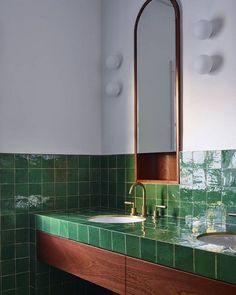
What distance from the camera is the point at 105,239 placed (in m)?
1.96

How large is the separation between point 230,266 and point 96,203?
170cm

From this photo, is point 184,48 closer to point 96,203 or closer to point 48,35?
point 48,35

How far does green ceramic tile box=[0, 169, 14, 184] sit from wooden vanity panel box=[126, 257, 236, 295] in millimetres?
1098

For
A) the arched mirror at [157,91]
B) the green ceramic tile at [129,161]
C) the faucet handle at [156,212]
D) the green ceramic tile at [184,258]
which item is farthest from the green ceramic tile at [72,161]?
the green ceramic tile at [184,258]

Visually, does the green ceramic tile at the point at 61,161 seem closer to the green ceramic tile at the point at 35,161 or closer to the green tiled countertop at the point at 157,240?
the green ceramic tile at the point at 35,161

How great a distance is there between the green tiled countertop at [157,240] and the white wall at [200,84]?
0.54m

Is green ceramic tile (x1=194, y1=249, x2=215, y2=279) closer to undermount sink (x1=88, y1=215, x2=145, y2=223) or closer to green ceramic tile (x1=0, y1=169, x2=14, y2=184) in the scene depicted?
undermount sink (x1=88, y1=215, x2=145, y2=223)

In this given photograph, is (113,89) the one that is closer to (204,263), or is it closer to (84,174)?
(84,174)

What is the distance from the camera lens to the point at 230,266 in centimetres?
139

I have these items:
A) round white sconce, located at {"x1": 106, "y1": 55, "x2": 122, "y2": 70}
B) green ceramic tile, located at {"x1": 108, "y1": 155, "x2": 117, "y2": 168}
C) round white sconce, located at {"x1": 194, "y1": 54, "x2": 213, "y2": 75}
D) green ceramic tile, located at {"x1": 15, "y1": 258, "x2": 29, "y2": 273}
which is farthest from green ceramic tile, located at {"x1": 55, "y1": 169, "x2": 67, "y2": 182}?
round white sconce, located at {"x1": 194, "y1": 54, "x2": 213, "y2": 75}

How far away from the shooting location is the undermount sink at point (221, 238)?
6.02 ft

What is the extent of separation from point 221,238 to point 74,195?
1.29 meters

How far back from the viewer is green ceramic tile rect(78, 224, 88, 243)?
2.09 m

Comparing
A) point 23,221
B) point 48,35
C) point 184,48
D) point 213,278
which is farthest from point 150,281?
point 48,35
